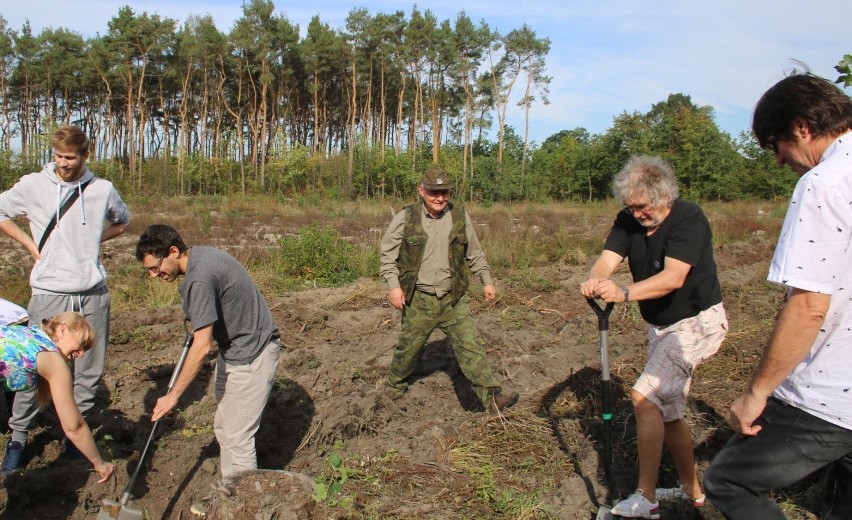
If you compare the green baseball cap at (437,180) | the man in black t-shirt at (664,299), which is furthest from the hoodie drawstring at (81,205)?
the man in black t-shirt at (664,299)

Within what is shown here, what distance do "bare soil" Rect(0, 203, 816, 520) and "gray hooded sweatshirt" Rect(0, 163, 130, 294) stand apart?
1164mm

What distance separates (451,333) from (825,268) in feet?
11.4

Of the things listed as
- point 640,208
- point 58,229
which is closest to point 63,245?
point 58,229

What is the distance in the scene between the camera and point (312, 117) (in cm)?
5072

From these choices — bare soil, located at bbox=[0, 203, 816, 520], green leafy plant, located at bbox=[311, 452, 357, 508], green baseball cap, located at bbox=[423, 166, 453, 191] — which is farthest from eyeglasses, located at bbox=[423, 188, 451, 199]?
green leafy plant, located at bbox=[311, 452, 357, 508]

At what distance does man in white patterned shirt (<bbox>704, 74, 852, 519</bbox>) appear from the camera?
2164 mm

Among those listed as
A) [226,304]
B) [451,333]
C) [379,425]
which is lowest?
[379,425]

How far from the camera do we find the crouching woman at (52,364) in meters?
3.37

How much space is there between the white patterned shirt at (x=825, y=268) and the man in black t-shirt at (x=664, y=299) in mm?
1044

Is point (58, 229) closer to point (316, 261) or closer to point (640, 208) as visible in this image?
point (640, 208)

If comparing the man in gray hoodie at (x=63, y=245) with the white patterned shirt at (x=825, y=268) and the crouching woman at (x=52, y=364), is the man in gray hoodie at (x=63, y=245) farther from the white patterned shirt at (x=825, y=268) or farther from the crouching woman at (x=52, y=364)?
the white patterned shirt at (x=825, y=268)

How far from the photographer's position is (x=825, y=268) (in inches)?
85.0

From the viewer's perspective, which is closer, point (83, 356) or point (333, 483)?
point (333, 483)

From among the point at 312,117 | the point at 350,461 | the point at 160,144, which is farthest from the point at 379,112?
the point at 350,461
